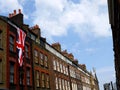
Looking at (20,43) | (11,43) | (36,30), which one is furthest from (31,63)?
(36,30)

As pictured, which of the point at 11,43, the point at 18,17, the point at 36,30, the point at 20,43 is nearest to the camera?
the point at 11,43

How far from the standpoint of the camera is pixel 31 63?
37.5 m

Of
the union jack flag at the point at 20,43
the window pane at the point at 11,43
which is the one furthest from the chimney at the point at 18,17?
the window pane at the point at 11,43

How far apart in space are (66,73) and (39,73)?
61.9 feet

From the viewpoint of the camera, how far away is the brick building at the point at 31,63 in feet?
98.1

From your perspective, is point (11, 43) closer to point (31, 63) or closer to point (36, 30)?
point (31, 63)

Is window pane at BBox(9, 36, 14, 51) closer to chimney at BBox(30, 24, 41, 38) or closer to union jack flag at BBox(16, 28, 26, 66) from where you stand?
union jack flag at BBox(16, 28, 26, 66)

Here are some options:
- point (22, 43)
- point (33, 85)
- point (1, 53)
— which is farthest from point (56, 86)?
point (1, 53)

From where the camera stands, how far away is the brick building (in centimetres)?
2991

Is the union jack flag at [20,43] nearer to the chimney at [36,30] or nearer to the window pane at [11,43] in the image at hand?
the window pane at [11,43]

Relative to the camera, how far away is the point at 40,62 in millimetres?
41500

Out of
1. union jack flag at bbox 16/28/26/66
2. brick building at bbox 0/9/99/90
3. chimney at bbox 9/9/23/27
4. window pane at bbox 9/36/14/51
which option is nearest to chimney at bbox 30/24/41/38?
brick building at bbox 0/9/99/90

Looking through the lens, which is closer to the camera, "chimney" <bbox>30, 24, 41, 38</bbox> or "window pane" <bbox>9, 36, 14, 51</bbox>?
"window pane" <bbox>9, 36, 14, 51</bbox>

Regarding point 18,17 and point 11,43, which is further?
point 18,17
